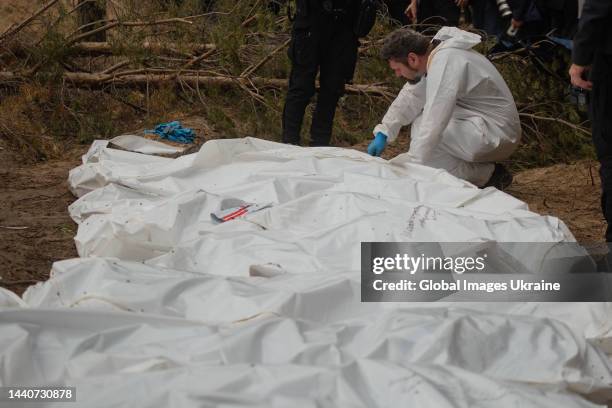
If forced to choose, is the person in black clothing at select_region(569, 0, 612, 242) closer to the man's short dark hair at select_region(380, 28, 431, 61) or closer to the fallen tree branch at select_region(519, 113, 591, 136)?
the man's short dark hair at select_region(380, 28, 431, 61)

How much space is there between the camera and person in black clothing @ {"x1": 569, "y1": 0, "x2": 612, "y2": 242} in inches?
107

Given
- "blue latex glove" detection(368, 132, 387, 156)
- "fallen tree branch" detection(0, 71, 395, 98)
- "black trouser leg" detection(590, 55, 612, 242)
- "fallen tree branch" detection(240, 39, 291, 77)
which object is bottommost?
"blue latex glove" detection(368, 132, 387, 156)

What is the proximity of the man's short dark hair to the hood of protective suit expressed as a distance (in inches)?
2.9

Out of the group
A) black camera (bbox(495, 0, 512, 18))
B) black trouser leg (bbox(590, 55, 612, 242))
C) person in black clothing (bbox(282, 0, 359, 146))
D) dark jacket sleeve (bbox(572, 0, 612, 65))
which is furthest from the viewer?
black camera (bbox(495, 0, 512, 18))

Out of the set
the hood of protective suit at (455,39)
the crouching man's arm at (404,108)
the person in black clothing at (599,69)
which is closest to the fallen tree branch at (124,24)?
the crouching man's arm at (404,108)

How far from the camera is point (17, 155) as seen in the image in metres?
4.79

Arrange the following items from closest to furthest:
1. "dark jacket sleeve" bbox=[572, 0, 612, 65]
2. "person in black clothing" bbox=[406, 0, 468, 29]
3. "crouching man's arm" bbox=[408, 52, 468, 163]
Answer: "dark jacket sleeve" bbox=[572, 0, 612, 65]
"crouching man's arm" bbox=[408, 52, 468, 163]
"person in black clothing" bbox=[406, 0, 468, 29]

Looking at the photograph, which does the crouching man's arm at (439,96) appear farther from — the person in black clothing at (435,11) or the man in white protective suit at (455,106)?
the person in black clothing at (435,11)

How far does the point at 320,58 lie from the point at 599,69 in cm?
208

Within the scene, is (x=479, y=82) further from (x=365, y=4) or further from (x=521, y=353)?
(x=521, y=353)

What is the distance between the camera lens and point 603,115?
282cm

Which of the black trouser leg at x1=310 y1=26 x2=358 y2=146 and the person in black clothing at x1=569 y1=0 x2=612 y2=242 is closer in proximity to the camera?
the person in black clothing at x1=569 y1=0 x2=612 y2=242

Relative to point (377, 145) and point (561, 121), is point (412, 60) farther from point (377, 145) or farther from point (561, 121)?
point (561, 121)

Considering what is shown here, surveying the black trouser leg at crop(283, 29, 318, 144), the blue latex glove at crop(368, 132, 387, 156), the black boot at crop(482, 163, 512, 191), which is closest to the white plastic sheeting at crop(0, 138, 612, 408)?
the blue latex glove at crop(368, 132, 387, 156)
